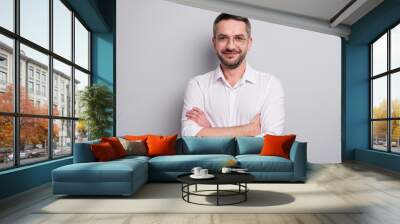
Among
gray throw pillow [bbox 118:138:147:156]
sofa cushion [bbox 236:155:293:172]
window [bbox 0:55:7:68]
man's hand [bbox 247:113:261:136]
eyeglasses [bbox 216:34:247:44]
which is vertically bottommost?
sofa cushion [bbox 236:155:293:172]

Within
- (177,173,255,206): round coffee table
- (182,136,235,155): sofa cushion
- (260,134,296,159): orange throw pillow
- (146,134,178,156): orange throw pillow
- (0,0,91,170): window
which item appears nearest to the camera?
(177,173,255,206): round coffee table

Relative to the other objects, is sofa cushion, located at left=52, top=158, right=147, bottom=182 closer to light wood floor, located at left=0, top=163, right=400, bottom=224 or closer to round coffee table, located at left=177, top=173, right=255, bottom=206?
light wood floor, located at left=0, top=163, right=400, bottom=224

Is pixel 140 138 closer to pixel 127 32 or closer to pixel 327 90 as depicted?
pixel 127 32

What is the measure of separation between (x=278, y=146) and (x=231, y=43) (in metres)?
2.45

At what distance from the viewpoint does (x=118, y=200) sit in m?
4.73

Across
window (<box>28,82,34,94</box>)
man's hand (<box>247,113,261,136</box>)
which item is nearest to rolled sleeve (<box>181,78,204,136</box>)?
man's hand (<box>247,113,261,136</box>)

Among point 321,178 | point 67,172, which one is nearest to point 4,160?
point 67,172

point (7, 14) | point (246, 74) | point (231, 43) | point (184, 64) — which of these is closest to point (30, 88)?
point (7, 14)

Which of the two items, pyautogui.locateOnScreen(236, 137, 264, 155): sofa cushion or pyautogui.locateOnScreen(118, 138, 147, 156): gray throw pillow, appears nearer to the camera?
pyautogui.locateOnScreen(118, 138, 147, 156): gray throw pillow

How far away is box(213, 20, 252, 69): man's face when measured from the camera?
774cm

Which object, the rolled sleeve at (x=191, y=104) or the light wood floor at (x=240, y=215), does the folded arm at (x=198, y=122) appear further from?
the light wood floor at (x=240, y=215)

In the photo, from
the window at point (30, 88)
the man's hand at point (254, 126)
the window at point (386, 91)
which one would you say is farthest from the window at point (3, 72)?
the window at point (386, 91)

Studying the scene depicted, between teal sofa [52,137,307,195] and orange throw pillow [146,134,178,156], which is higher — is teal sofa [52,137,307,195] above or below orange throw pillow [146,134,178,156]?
below

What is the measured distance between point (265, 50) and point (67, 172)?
466 cm
